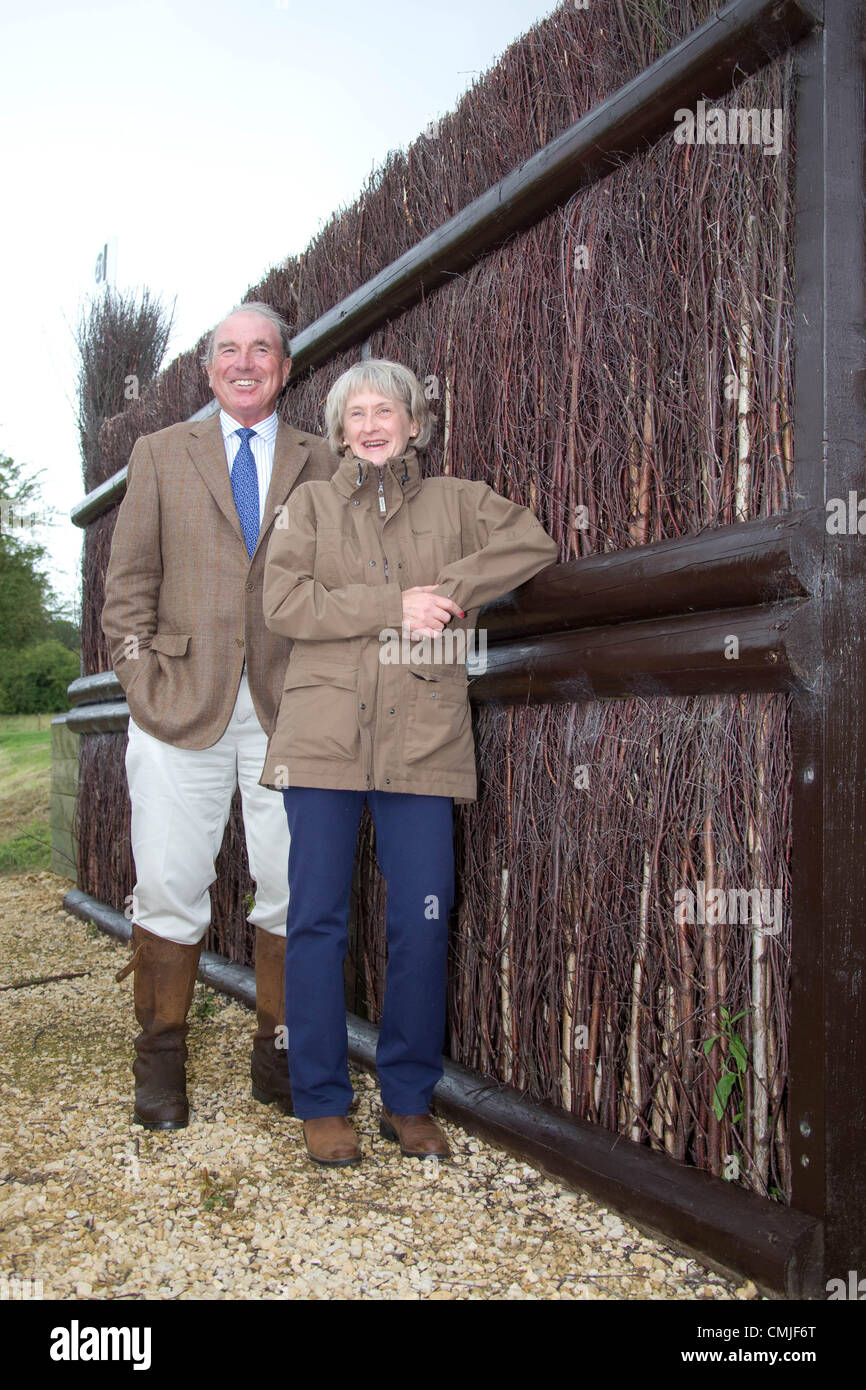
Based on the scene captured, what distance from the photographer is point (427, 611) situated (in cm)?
237

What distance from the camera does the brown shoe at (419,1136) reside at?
8.14 ft

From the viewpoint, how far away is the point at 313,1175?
244cm

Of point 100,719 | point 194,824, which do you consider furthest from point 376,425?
point 100,719

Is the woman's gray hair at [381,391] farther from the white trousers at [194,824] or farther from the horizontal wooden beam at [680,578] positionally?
the white trousers at [194,824]

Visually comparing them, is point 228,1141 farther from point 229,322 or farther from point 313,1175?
point 229,322

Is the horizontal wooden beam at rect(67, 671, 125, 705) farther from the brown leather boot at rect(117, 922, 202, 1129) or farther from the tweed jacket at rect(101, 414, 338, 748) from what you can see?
the brown leather boot at rect(117, 922, 202, 1129)

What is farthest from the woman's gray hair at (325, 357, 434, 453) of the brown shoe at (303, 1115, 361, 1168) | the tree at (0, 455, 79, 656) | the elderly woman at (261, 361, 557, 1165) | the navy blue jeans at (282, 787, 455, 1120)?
the tree at (0, 455, 79, 656)

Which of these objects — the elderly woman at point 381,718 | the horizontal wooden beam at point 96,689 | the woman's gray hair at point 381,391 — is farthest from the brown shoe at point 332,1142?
the horizontal wooden beam at point 96,689

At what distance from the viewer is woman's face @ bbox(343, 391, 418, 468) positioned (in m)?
2.60

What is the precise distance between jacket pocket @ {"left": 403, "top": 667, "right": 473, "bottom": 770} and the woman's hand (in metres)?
0.12

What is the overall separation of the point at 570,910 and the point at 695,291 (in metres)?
1.39
